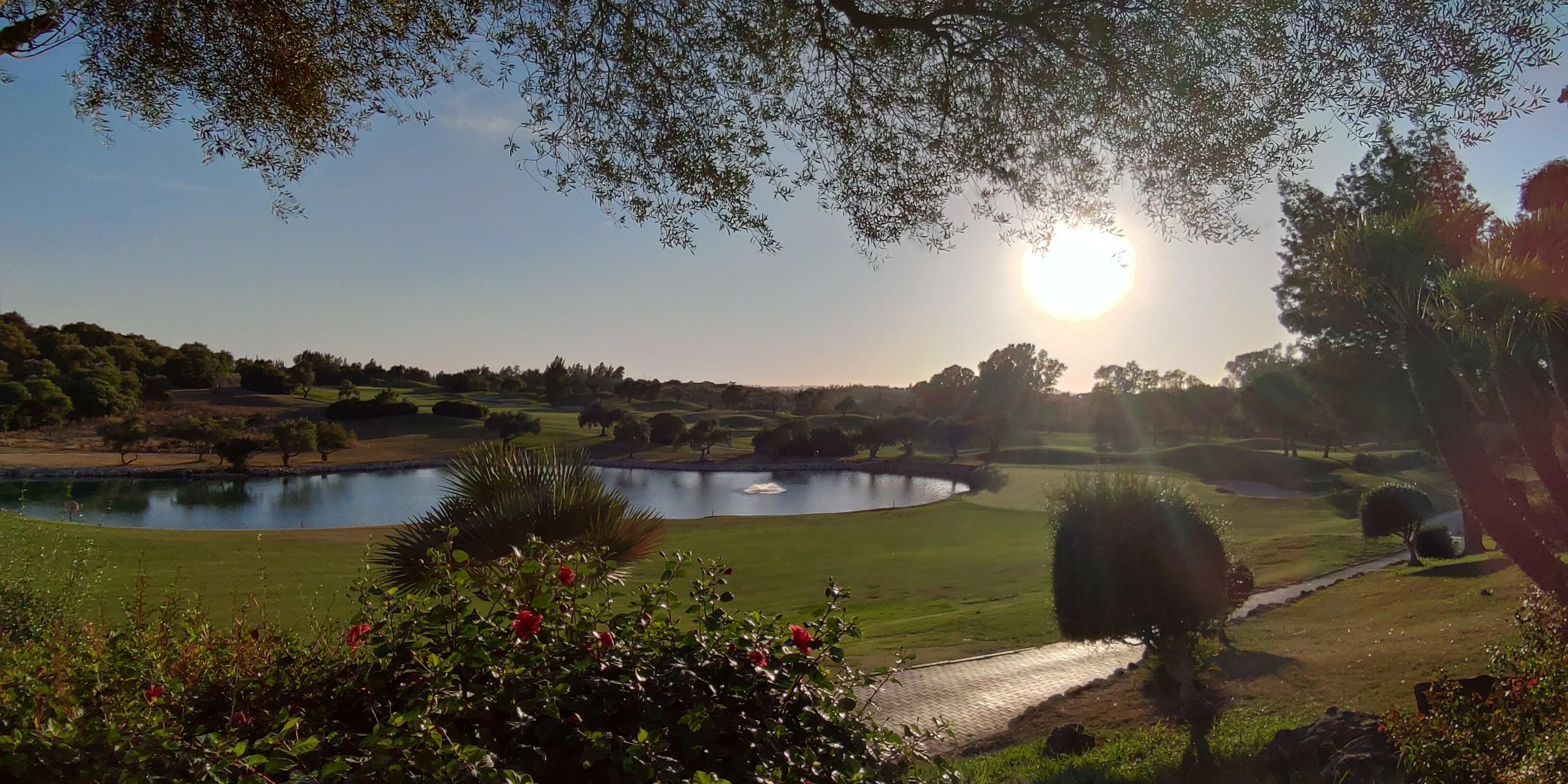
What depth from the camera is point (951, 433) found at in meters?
83.0

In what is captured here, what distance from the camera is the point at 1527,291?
593 cm

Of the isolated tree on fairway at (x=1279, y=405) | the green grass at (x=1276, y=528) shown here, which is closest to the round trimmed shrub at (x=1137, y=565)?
the green grass at (x=1276, y=528)

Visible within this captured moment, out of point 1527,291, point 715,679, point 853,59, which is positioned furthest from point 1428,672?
point 715,679

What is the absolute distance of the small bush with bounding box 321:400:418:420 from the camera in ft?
311

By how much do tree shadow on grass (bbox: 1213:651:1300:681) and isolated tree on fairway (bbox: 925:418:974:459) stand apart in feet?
235

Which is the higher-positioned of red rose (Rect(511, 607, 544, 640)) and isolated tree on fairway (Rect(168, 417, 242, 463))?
red rose (Rect(511, 607, 544, 640))

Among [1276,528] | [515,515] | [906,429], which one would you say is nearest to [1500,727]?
[515,515]

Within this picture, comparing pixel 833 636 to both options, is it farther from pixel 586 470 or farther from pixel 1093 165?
pixel 1093 165

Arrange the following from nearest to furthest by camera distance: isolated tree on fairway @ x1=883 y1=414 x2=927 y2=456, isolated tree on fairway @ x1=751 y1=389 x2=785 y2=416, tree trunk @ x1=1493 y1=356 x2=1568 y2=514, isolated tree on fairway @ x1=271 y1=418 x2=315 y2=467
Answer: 1. tree trunk @ x1=1493 y1=356 x2=1568 y2=514
2. isolated tree on fairway @ x1=271 y1=418 x2=315 y2=467
3. isolated tree on fairway @ x1=883 y1=414 x2=927 y2=456
4. isolated tree on fairway @ x1=751 y1=389 x2=785 y2=416

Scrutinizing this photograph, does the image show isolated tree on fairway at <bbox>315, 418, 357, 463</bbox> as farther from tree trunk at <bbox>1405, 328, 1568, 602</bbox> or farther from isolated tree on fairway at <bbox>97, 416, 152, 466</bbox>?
tree trunk at <bbox>1405, 328, 1568, 602</bbox>

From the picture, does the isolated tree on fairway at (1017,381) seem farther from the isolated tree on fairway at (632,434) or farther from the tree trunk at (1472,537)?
the tree trunk at (1472,537)

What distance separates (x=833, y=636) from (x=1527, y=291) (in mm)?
6179

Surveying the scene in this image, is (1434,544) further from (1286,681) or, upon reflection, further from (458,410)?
(458,410)

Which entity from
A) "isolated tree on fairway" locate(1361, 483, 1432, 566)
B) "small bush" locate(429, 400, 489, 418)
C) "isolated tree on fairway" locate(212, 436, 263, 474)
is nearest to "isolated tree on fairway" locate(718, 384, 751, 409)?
"small bush" locate(429, 400, 489, 418)
